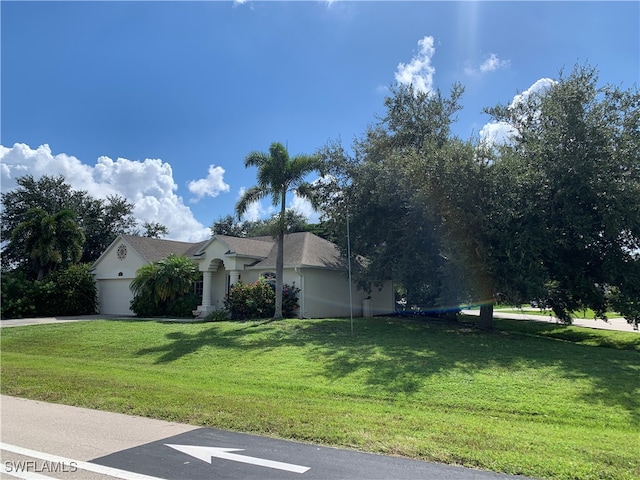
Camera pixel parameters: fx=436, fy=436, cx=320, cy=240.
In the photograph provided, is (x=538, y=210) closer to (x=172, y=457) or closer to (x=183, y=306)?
(x=172, y=457)

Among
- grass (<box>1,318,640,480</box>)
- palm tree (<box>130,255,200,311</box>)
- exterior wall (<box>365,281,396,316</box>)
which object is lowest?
grass (<box>1,318,640,480</box>)

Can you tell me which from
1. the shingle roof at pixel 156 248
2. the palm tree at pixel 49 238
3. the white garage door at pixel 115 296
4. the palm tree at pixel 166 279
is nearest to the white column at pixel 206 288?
the palm tree at pixel 166 279

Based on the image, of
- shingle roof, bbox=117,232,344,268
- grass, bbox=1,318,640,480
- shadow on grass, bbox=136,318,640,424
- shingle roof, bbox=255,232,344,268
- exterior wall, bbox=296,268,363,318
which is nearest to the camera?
grass, bbox=1,318,640,480

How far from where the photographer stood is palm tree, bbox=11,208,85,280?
1087 inches

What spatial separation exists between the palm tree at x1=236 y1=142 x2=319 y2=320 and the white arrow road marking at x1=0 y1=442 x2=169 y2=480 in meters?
13.8

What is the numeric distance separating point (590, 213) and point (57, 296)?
26997 mm

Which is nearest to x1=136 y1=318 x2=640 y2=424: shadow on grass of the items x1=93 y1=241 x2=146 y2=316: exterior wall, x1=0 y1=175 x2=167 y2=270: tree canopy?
x1=93 y1=241 x2=146 y2=316: exterior wall

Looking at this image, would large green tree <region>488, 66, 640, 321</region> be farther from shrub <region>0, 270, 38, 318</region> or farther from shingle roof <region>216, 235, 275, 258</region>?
shrub <region>0, 270, 38, 318</region>

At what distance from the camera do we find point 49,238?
2767cm

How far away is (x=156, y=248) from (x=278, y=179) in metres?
12.8

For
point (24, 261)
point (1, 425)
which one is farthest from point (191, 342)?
point (24, 261)

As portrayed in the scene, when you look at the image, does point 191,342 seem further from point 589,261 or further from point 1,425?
point 589,261

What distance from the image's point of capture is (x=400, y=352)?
12234mm

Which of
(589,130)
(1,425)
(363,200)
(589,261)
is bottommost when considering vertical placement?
(1,425)
